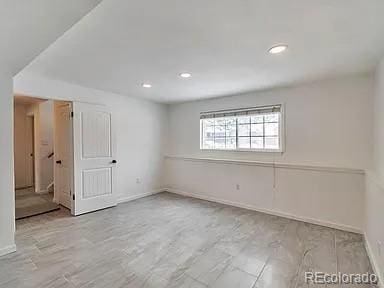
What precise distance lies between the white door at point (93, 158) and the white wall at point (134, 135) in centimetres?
25

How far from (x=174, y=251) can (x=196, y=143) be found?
2.99 metres

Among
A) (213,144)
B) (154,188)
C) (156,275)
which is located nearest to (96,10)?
(156,275)

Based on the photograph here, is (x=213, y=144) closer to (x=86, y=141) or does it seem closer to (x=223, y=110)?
(x=223, y=110)

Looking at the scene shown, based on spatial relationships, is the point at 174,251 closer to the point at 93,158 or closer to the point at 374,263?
the point at 374,263

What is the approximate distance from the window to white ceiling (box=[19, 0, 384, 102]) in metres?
0.77

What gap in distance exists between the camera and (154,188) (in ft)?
17.9

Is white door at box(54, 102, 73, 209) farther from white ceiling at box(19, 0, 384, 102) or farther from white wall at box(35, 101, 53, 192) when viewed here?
white wall at box(35, 101, 53, 192)

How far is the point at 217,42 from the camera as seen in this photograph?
213 cm

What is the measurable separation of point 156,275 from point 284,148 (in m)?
2.95

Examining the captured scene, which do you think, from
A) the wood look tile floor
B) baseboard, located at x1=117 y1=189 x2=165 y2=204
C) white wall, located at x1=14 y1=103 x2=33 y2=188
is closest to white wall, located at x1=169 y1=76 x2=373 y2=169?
the wood look tile floor

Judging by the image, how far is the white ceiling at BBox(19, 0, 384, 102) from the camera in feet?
5.18

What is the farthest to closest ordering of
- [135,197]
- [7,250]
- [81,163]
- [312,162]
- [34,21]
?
[135,197], [81,163], [312,162], [7,250], [34,21]

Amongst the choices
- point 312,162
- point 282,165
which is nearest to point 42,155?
point 282,165

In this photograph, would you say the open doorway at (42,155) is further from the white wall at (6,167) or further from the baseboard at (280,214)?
the baseboard at (280,214)
